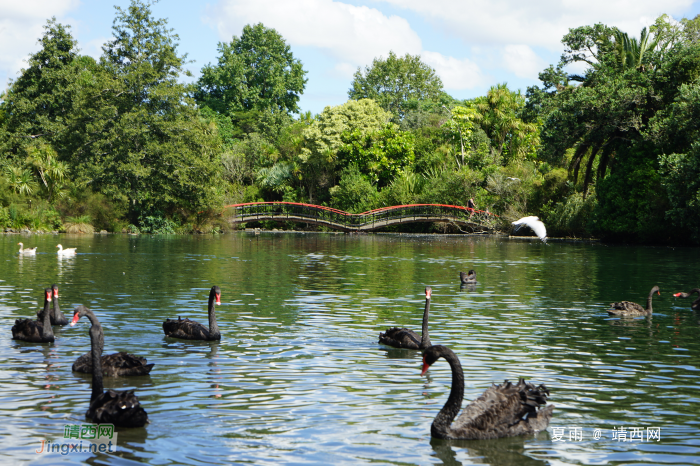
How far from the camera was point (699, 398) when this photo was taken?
924cm

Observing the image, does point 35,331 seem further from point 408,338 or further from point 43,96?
point 43,96

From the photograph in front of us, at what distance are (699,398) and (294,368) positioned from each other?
18.0 feet

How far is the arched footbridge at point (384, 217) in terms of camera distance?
58344 millimetres

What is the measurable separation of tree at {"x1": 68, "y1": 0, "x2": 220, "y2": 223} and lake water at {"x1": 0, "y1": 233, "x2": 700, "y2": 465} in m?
29.0

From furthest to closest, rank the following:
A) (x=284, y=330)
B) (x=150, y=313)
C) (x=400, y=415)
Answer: (x=150, y=313) → (x=284, y=330) → (x=400, y=415)

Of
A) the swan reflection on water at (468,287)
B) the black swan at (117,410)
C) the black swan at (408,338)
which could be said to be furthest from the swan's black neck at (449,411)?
the swan reflection on water at (468,287)

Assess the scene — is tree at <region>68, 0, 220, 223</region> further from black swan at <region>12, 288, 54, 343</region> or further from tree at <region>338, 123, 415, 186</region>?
black swan at <region>12, 288, 54, 343</region>

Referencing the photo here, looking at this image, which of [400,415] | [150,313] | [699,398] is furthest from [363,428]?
[150,313]

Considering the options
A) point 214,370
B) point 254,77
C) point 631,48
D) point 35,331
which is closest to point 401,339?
point 214,370

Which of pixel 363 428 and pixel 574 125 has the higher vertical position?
pixel 574 125

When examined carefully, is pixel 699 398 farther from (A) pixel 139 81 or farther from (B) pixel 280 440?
(A) pixel 139 81

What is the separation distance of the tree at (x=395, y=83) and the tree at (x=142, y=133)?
1696 inches

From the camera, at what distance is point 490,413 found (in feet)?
25.3

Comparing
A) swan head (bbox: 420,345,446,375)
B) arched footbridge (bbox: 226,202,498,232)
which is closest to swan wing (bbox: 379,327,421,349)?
swan head (bbox: 420,345,446,375)
